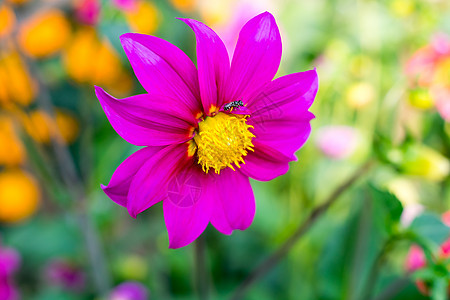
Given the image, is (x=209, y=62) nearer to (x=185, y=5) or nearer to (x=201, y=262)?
(x=201, y=262)

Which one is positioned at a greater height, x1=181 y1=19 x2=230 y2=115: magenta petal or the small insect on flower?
x1=181 y1=19 x2=230 y2=115: magenta petal

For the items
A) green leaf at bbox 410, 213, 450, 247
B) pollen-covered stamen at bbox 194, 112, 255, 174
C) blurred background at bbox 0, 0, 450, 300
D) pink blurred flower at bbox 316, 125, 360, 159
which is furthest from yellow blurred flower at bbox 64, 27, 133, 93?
green leaf at bbox 410, 213, 450, 247

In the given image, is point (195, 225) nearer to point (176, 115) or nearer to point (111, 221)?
point (176, 115)

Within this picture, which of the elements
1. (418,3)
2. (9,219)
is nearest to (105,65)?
(9,219)

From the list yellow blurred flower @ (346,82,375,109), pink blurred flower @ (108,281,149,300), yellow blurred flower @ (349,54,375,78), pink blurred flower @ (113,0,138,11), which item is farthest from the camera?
yellow blurred flower @ (349,54,375,78)

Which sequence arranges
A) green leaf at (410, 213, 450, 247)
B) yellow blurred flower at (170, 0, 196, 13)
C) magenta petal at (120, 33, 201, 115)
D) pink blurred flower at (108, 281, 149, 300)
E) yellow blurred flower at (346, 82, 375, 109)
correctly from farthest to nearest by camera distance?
yellow blurred flower at (170, 0, 196, 13)
yellow blurred flower at (346, 82, 375, 109)
pink blurred flower at (108, 281, 149, 300)
green leaf at (410, 213, 450, 247)
magenta petal at (120, 33, 201, 115)

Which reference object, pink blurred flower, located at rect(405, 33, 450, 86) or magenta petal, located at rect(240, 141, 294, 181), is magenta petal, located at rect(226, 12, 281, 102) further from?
pink blurred flower, located at rect(405, 33, 450, 86)
